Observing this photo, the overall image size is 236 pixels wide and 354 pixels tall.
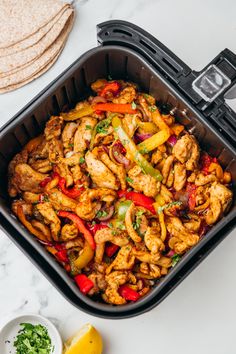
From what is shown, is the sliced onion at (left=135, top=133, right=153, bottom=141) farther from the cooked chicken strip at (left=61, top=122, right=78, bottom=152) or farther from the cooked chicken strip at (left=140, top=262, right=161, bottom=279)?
the cooked chicken strip at (left=140, top=262, right=161, bottom=279)

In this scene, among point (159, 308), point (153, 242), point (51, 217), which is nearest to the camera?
point (153, 242)

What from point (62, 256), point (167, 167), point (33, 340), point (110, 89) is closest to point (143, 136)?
point (167, 167)

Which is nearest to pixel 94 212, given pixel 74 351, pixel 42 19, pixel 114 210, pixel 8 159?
pixel 114 210

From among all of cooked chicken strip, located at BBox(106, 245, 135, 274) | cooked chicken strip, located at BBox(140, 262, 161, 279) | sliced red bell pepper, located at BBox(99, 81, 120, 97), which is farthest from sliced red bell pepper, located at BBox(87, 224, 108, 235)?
sliced red bell pepper, located at BBox(99, 81, 120, 97)

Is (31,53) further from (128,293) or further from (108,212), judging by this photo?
(128,293)

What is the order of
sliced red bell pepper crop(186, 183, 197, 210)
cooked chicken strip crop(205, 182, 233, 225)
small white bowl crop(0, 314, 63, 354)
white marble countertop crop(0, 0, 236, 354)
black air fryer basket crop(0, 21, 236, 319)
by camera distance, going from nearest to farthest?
black air fryer basket crop(0, 21, 236, 319)
cooked chicken strip crop(205, 182, 233, 225)
sliced red bell pepper crop(186, 183, 197, 210)
small white bowl crop(0, 314, 63, 354)
white marble countertop crop(0, 0, 236, 354)

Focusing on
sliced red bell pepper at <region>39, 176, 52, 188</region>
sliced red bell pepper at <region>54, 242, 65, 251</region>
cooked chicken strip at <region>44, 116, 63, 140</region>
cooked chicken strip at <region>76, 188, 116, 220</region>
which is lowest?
sliced red bell pepper at <region>54, 242, 65, 251</region>
